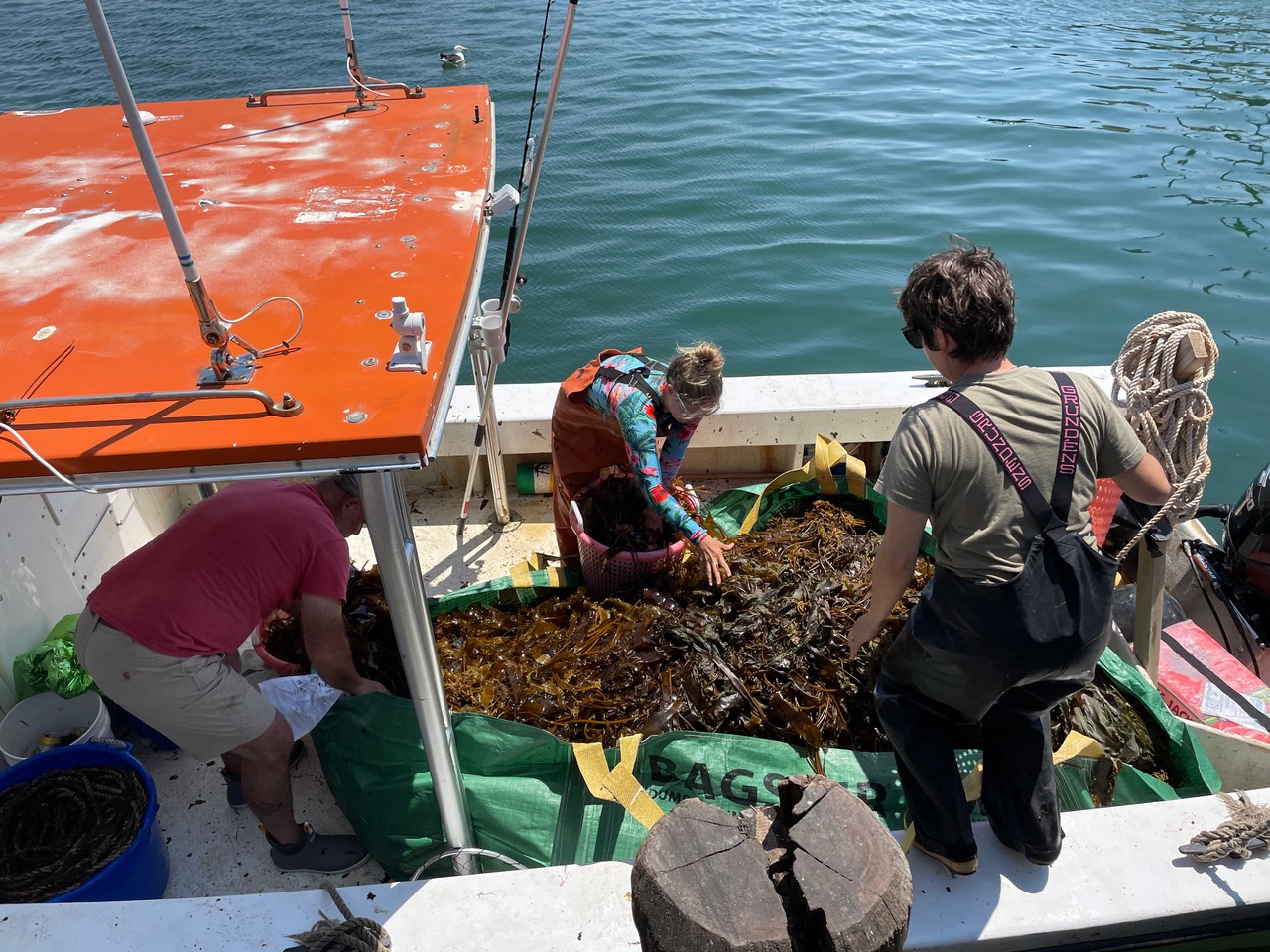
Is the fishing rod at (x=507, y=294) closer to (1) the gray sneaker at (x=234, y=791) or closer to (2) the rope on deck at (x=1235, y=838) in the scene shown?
(1) the gray sneaker at (x=234, y=791)

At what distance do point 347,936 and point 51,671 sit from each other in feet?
5.19

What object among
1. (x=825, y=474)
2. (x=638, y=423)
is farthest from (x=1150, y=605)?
(x=638, y=423)

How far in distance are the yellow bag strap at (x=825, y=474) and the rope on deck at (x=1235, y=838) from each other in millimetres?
1841

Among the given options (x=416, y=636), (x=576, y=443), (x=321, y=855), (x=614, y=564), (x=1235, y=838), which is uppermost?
(x=416, y=636)

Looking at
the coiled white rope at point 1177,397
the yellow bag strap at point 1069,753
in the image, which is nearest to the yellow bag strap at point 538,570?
the yellow bag strap at point 1069,753

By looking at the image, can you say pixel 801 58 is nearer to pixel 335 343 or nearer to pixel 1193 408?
pixel 1193 408

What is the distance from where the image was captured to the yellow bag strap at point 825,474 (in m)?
3.61

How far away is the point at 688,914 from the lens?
1146 mm

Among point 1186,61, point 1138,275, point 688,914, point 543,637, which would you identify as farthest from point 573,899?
point 1186,61

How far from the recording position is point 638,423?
9.93 ft

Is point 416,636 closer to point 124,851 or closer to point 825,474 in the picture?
point 124,851

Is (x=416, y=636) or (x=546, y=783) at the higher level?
(x=416, y=636)

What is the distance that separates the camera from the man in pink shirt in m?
2.20

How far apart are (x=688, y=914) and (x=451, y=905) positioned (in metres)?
1.00
